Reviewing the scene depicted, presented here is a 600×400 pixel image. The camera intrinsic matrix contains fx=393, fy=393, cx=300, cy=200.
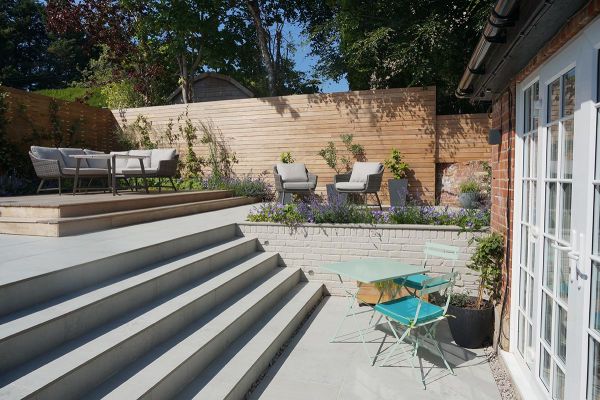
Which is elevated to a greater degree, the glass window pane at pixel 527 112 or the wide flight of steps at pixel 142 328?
the glass window pane at pixel 527 112

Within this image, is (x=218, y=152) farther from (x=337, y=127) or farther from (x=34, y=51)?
(x=34, y=51)

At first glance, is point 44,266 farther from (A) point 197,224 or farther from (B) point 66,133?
(B) point 66,133

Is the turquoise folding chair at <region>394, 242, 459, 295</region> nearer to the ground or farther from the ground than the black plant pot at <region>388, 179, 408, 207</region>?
nearer to the ground

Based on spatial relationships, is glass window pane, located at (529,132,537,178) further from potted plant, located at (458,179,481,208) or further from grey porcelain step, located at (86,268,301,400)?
potted plant, located at (458,179,481,208)

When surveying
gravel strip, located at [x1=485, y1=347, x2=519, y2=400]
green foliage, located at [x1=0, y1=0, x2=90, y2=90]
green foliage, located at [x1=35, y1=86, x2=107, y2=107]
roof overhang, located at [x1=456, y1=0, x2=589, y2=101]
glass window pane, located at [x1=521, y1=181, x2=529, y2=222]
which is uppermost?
green foliage, located at [x1=0, y1=0, x2=90, y2=90]

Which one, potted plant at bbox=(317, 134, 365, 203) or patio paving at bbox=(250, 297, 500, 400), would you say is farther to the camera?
potted plant at bbox=(317, 134, 365, 203)

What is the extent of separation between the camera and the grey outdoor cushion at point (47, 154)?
260 inches

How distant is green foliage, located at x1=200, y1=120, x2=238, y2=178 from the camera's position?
988cm

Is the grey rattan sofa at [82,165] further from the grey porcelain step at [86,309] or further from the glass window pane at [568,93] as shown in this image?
the glass window pane at [568,93]

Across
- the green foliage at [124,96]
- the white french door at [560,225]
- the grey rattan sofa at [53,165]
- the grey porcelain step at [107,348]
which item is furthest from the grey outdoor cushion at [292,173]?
the green foliage at [124,96]

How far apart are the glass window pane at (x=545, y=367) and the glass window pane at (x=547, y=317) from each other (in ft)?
0.31

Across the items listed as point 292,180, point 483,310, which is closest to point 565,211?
point 483,310

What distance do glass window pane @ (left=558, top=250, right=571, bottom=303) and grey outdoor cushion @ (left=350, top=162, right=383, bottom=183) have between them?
5456 millimetres

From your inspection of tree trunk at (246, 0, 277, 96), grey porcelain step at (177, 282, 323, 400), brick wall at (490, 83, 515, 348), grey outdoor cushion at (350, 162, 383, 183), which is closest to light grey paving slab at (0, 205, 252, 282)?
grey porcelain step at (177, 282, 323, 400)
